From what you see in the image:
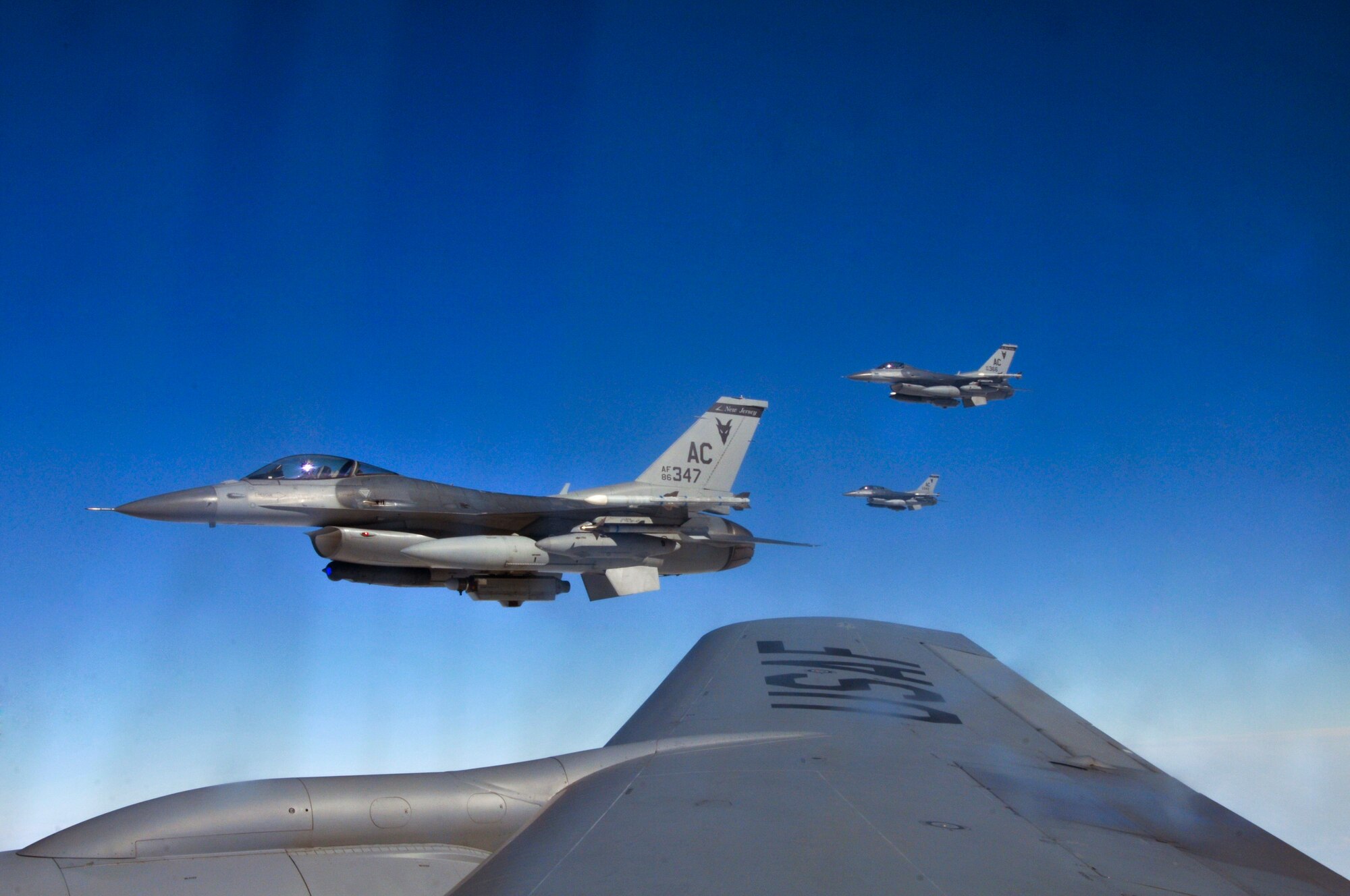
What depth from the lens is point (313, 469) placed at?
13750mm

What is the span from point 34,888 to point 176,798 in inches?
25.6

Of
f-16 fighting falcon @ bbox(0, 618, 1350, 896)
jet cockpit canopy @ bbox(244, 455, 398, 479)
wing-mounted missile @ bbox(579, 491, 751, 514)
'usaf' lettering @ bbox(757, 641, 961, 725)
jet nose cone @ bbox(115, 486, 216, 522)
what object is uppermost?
wing-mounted missile @ bbox(579, 491, 751, 514)

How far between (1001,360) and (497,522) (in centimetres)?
2161

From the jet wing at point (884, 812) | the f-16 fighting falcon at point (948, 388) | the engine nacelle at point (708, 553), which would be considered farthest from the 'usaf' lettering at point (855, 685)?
the f-16 fighting falcon at point (948, 388)

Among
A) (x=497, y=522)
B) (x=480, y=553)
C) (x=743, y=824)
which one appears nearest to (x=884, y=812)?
(x=743, y=824)

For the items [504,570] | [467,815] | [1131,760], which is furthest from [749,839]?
[504,570]

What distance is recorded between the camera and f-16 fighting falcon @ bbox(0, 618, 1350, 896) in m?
2.92

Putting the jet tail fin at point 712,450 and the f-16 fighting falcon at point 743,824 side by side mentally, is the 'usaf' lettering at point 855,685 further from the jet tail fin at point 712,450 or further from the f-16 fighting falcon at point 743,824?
the jet tail fin at point 712,450

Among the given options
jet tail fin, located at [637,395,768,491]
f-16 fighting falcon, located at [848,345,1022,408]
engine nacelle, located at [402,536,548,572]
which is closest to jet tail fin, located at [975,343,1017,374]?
f-16 fighting falcon, located at [848,345,1022,408]

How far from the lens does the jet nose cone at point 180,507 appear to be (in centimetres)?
1235

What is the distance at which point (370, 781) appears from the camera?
4461 mm

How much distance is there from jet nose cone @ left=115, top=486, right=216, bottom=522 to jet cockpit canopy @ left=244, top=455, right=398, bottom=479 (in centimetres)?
79

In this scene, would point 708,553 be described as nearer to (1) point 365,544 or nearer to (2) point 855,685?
(1) point 365,544

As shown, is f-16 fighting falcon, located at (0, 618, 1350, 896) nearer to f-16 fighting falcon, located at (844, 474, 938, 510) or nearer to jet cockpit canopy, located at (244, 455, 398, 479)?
jet cockpit canopy, located at (244, 455, 398, 479)
